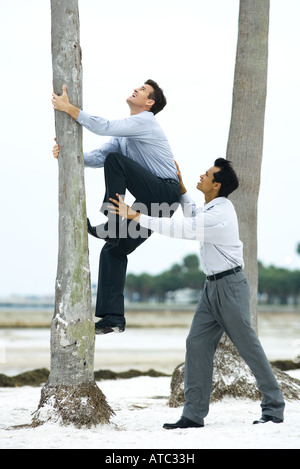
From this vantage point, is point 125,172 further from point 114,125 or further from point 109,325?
point 109,325

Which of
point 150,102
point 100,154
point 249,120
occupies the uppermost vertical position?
point 249,120

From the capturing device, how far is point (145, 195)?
556cm

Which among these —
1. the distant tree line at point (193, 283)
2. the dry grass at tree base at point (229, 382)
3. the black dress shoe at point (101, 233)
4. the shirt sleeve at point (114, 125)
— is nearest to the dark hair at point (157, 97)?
the shirt sleeve at point (114, 125)

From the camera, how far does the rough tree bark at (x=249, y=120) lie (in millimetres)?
8109

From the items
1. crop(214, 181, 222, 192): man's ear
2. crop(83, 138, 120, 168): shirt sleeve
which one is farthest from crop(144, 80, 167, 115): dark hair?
crop(214, 181, 222, 192): man's ear

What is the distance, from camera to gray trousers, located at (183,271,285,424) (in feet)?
17.5

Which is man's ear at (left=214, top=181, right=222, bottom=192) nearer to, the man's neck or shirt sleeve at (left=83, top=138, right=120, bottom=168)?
the man's neck

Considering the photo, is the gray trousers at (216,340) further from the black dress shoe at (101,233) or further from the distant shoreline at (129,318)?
the distant shoreline at (129,318)

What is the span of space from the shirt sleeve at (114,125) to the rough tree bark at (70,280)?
0.64 ft

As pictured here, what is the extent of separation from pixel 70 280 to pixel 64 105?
1442 millimetres

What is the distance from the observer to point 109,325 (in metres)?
5.63

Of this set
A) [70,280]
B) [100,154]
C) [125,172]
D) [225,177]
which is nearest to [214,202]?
[225,177]
